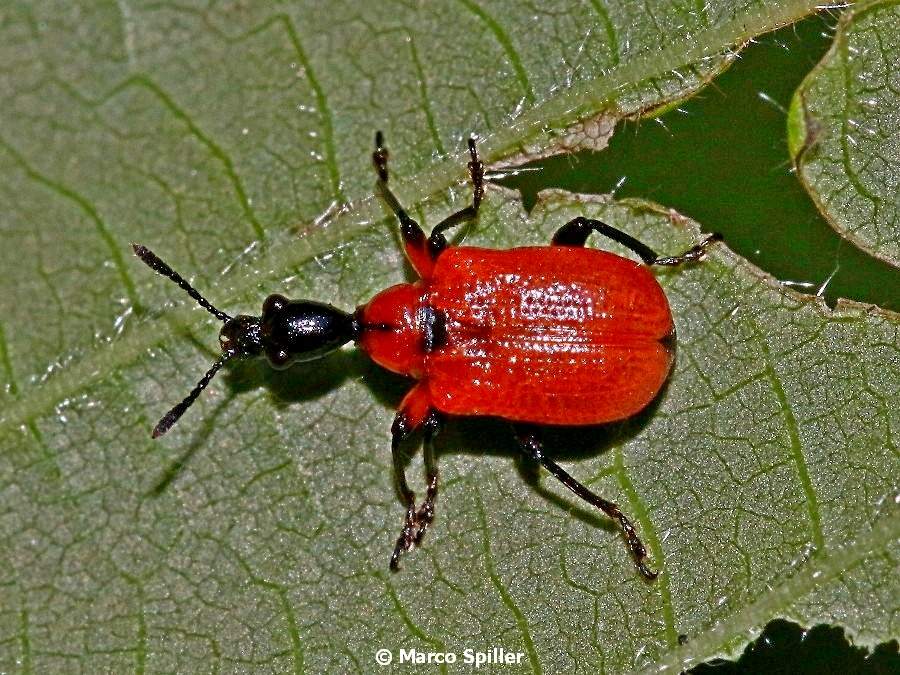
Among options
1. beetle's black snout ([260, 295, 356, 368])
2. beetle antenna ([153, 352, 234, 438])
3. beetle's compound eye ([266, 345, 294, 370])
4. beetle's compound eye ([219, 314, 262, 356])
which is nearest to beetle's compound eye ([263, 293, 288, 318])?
beetle's black snout ([260, 295, 356, 368])

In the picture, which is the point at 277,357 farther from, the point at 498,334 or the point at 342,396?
the point at 498,334

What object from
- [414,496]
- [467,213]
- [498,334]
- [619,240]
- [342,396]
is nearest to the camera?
[498,334]

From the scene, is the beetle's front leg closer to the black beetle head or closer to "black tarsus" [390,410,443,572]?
"black tarsus" [390,410,443,572]

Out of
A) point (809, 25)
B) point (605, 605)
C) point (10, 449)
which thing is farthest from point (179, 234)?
point (809, 25)

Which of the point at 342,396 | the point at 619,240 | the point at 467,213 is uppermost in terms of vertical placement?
the point at 467,213

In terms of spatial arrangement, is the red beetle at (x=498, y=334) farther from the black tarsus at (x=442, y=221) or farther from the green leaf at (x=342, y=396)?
the green leaf at (x=342, y=396)

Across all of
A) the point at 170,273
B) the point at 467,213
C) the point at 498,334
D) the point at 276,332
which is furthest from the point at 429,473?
the point at 170,273

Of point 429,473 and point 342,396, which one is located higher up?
point 342,396
